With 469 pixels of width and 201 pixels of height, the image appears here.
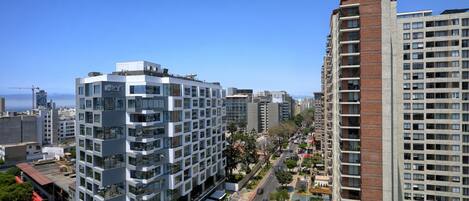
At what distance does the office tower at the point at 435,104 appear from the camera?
42.0m

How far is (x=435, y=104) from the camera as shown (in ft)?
142

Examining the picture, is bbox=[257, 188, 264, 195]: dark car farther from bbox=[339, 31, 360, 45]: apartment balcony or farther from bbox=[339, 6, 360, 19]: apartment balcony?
bbox=[339, 6, 360, 19]: apartment balcony

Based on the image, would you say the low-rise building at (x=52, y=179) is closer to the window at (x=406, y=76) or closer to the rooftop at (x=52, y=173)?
the rooftop at (x=52, y=173)

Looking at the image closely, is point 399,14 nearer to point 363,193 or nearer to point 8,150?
point 363,193

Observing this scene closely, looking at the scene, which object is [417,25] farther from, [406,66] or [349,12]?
[349,12]

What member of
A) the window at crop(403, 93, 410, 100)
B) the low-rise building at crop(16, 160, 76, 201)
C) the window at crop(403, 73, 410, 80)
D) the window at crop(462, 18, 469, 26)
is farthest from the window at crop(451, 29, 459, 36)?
the low-rise building at crop(16, 160, 76, 201)

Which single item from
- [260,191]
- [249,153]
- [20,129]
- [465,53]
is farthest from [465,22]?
[20,129]

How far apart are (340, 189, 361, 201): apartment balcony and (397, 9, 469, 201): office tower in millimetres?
16613

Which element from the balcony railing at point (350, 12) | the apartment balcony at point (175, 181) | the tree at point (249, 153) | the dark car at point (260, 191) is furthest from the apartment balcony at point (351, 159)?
the tree at point (249, 153)

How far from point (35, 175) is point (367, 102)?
216 ft

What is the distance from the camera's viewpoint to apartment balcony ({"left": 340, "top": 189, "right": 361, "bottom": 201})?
32.8 m

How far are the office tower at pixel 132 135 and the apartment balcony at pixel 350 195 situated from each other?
25115mm

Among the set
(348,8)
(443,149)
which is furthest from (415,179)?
(348,8)

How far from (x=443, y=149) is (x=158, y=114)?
41321 millimetres
